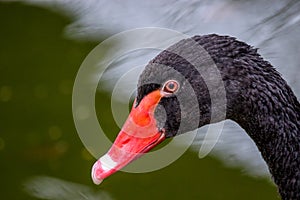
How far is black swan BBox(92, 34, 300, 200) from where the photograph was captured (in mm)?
2316

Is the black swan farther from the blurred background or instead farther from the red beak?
the blurred background

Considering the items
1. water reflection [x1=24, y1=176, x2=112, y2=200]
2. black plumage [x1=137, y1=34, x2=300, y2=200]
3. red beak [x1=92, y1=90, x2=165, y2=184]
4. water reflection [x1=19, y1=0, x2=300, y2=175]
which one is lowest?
water reflection [x1=24, y1=176, x2=112, y2=200]

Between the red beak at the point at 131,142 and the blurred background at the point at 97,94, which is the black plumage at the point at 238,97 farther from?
the blurred background at the point at 97,94

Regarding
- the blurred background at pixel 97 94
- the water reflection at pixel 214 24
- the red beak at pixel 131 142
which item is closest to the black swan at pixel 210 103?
the red beak at pixel 131 142

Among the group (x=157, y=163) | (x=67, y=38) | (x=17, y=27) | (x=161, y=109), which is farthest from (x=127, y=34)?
(x=161, y=109)

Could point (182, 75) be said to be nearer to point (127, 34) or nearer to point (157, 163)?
point (157, 163)

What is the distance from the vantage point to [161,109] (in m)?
2.38

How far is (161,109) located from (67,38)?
5.81ft

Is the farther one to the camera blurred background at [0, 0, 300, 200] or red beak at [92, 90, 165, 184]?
blurred background at [0, 0, 300, 200]

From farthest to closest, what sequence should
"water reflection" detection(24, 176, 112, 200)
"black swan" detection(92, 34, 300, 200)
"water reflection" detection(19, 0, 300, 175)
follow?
"water reflection" detection(19, 0, 300, 175)
"water reflection" detection(24, 176, 112, 200)
"black swan" detection(92, 34, 300, 200)

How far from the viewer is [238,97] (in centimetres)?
236

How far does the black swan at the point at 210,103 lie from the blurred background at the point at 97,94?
0.79m

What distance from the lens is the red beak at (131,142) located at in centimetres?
238

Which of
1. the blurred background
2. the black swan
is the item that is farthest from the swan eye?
the blurred background
